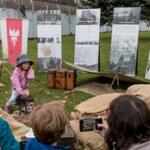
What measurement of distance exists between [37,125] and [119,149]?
0.60m

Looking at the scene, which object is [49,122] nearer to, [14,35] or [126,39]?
[126,39]

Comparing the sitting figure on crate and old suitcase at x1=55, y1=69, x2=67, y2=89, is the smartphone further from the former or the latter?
old suitcase at x1=55, y1=69, x2=67, y2=89

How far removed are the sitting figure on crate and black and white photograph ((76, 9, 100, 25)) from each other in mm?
5086

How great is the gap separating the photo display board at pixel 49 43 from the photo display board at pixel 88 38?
552mm

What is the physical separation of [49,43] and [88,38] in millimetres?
1097

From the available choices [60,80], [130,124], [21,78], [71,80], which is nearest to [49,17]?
[60,80]

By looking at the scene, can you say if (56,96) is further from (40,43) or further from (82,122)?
(82,122)

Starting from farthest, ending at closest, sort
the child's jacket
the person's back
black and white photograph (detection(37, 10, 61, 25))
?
black and white photograph (detection(37, 10, 61, 25)), the child's jacket, the person's back

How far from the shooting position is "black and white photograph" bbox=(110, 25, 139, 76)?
12.1 metres

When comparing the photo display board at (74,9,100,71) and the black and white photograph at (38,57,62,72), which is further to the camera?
the black and white photograph at (38,57,62,72)

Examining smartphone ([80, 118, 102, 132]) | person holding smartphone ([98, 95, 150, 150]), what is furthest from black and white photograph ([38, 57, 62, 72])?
person holding smartphone ([98, 95, 150, 150])

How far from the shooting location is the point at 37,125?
9.46ft

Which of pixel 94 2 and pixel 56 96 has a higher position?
pixel 94 2

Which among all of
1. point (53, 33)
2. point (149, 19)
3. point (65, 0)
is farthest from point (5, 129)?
point (65, 0)
